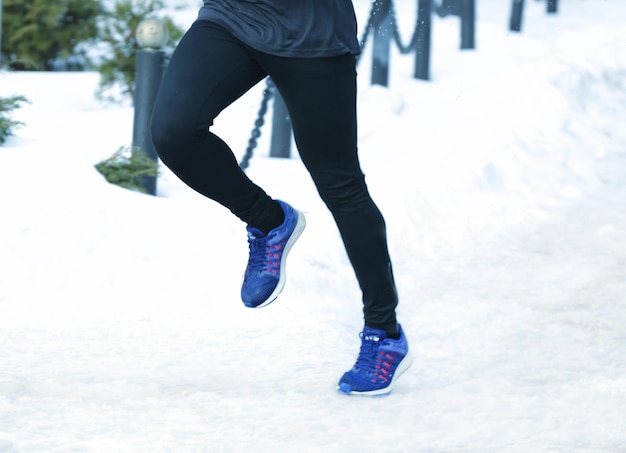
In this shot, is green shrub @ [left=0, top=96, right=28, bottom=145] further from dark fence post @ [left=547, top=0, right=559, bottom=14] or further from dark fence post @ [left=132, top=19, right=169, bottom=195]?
dark fence post @ [left=547, top=0, right=559, bottom=14]

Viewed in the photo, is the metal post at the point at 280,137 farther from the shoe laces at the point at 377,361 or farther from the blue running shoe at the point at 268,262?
the shoe laces at the point at 377,361

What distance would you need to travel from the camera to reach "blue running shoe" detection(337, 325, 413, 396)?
108 inches

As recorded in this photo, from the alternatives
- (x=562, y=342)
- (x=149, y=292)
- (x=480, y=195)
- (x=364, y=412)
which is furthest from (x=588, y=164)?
(x=364, y=412)

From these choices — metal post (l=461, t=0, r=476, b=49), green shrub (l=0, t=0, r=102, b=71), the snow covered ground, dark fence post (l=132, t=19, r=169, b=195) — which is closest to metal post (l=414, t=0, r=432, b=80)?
metal post (l=461, t=0, r=476, b=49)

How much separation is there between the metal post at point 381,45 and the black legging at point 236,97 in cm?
436

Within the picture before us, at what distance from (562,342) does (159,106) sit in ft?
5.00

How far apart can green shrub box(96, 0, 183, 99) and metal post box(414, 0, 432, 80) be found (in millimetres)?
1616

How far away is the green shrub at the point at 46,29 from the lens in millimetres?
8227

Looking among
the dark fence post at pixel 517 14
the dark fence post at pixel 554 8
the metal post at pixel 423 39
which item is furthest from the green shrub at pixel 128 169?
the dark fence post at pixel 554 8

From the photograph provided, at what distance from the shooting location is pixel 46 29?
8.40m

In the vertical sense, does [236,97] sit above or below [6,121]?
above

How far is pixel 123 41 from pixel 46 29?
1382 millimetres

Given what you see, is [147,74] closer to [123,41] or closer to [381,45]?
[381,45]

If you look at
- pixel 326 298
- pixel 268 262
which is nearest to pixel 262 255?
pixel 268 262
